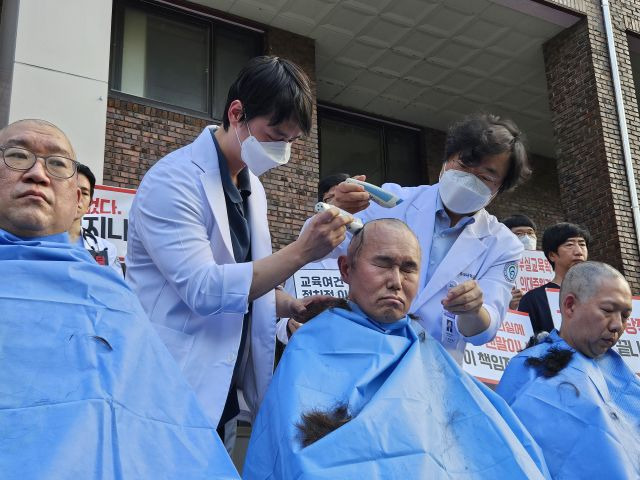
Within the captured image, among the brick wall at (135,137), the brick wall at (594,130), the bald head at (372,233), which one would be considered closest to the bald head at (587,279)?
the bald head at (372,233)

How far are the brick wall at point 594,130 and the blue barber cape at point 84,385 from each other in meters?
7.48

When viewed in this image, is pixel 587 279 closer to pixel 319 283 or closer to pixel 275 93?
pixel 275 93

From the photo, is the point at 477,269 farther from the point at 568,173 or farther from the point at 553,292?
the point at 568,173

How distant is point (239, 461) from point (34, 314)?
1.83 meters

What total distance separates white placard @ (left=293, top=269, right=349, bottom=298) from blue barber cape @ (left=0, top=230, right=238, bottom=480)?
305 centimetres

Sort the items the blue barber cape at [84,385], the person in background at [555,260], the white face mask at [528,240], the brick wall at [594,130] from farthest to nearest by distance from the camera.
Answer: the brick wall at [594,130] → the white face mask at [528,240] → the person in background at [555,260] → the blue barber cape at [84,385]

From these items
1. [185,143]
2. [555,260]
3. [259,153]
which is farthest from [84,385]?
[185,143]

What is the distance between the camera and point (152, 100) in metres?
8.02

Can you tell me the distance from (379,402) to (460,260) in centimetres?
100

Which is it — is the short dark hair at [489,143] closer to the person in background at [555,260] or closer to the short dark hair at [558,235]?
the person in background at [555,260]

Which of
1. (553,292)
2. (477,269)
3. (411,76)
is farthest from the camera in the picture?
(411,76)

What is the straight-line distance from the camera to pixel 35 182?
2104 mm

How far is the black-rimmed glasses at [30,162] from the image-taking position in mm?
2123

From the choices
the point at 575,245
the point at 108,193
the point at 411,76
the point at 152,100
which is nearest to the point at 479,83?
the point at 411,76
